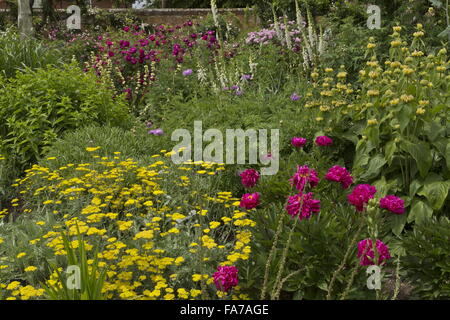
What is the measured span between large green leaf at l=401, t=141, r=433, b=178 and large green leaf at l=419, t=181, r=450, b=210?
0.11 meters

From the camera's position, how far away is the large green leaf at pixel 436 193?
11.1ft

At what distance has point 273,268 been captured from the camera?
278 cm

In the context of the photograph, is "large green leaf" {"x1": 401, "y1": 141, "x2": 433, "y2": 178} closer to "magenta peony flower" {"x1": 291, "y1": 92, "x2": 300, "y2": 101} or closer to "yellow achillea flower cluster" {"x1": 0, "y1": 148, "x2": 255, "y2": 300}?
"yellow achillea flower cluster" {"x1": 0, "y1": 148, "x2": 255, "y2": 300}

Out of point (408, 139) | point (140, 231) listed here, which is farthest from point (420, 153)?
point (140, 231)

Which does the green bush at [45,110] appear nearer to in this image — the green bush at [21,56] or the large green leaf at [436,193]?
the green bush at [21,56]

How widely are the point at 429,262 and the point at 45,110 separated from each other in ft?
14.5

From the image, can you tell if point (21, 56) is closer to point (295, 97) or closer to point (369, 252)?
point (295, 97)

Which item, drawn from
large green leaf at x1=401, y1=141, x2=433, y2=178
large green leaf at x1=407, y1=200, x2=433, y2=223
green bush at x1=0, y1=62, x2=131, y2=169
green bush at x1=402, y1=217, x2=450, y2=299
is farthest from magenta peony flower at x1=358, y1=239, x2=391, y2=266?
green bush at x1=0, y1=62, x2=131, y2=169

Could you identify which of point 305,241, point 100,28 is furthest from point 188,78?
point 100,28

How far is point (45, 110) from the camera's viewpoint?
5879mm

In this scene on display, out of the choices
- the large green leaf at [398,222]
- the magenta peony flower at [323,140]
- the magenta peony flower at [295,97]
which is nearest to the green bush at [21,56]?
the magenta peony flower at [295,97]

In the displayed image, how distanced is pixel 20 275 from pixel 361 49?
5.32 metres

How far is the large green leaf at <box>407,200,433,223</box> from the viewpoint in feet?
11.2
